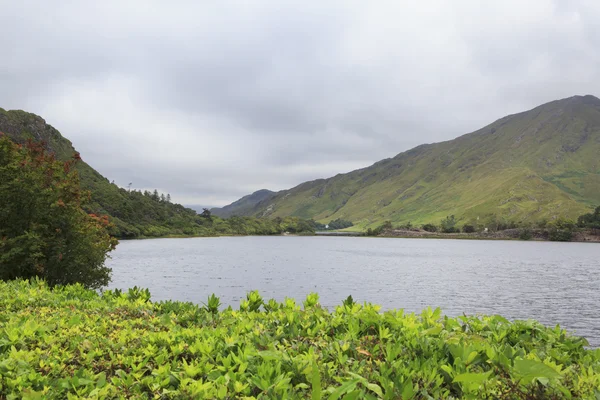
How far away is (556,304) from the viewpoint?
47281mm

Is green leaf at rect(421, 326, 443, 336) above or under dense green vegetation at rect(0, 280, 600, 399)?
above

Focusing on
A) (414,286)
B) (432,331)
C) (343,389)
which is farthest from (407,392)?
(414,286)

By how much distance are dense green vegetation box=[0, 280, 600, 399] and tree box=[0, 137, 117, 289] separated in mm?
16972

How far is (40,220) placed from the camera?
24938 mm

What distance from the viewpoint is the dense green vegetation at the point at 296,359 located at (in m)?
4.84

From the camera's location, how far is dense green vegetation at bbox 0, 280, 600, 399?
190 inches

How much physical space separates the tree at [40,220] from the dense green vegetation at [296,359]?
55.7 ft

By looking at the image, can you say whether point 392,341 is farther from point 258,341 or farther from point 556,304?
point 556,304

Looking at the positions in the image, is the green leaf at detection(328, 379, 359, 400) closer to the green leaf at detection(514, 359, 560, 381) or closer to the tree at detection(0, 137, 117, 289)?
the green leaf at detection(514, 359, 560, 381)

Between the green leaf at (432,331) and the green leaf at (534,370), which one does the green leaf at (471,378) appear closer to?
the green leaf at (534,370)

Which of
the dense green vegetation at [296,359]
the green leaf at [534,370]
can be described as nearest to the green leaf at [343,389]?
the dense green vegetation at [296,359]

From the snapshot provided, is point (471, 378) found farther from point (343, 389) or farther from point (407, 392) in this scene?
point (343, 389)

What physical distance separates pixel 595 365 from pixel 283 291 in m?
50.9

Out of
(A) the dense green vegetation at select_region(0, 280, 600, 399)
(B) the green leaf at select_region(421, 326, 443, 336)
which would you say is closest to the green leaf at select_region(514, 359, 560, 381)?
(A) the dense green vegetation at select_region(0, 280, 600, 399)
